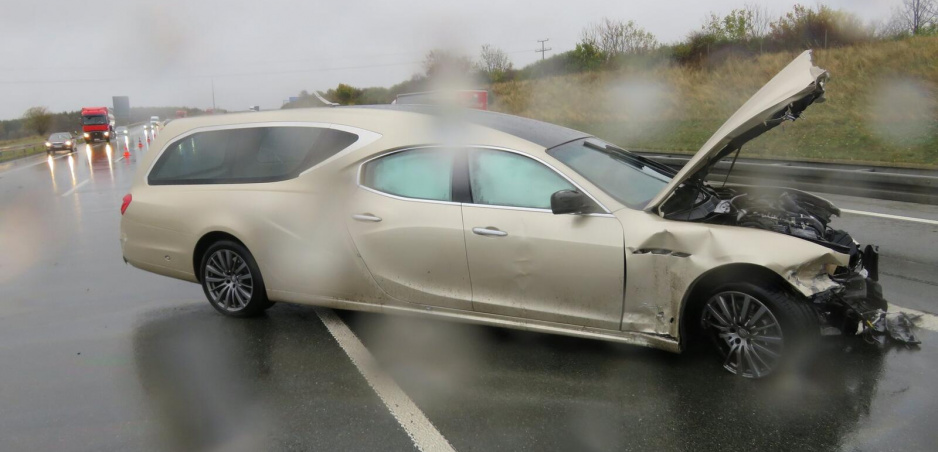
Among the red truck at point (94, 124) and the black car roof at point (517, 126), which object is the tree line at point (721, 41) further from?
the red truck at point (94, 124)

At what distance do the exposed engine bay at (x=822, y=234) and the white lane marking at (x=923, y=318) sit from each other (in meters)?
0.30

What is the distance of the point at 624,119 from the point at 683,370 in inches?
994

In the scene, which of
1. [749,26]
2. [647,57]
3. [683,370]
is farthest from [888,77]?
[683,370]

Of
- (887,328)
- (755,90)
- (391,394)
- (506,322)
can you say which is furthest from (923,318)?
(755,90)

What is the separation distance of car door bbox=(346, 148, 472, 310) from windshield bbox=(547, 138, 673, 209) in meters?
0.80

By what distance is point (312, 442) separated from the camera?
3572 millimetres

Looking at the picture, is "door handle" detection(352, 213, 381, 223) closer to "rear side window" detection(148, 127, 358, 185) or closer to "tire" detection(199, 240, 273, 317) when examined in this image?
"rear side window" detection(148, 127, 358, 185)

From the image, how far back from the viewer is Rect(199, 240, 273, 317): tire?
5.43 meters

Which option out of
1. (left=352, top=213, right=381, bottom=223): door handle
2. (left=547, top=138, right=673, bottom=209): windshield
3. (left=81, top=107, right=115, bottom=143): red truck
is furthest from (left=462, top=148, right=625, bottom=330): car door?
(left=81, top=107, right=115, bottom=143): red truck

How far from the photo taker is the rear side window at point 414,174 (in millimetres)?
4633

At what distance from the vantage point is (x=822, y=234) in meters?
→ 4.24

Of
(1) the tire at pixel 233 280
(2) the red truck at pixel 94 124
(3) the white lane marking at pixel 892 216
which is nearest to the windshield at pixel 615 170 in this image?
(1) the tire at pixel 233 280

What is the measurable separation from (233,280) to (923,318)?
16.7 feet

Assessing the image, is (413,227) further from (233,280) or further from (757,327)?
(757,327)
